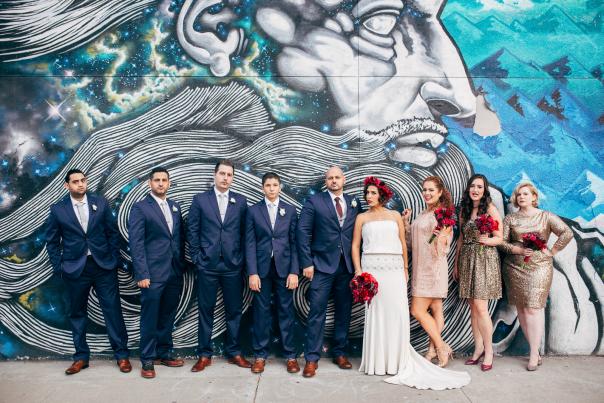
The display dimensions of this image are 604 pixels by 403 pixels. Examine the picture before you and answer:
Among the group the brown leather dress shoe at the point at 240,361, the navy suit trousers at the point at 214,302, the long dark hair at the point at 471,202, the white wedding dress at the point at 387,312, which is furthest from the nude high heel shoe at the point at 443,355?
the navy suit trousers at the point at 214,302

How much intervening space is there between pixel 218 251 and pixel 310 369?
148 cm

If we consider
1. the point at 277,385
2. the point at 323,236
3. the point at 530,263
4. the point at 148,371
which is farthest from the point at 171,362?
the point at 530,263

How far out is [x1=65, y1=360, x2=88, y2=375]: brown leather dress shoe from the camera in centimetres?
507

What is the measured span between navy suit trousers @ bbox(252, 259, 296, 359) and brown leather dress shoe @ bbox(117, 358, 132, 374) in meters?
1.29

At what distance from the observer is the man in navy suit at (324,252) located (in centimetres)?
504

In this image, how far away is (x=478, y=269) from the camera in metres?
5.18

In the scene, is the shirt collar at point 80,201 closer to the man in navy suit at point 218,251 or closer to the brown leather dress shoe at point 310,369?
the man in navy suit at point 218,251

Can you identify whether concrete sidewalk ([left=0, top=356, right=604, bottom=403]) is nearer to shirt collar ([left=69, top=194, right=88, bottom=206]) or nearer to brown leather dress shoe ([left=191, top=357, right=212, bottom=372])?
brown leather dress shoe ([left=191, top=357, right=212, bottom=372])

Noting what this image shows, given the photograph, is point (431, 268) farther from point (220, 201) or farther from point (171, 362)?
point (171, 362)

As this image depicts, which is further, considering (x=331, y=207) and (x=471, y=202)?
(x=471, y=202)

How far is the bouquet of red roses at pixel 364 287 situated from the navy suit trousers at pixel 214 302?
3.96 ft

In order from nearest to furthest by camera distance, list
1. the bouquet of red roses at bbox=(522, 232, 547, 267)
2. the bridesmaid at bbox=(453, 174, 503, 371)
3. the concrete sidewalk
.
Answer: the concrete sidewalk, the bouquet of red roses at bbox=(522, 232, 547, 267), the bridesmaid at bbox=(453, 174, 503, 371)

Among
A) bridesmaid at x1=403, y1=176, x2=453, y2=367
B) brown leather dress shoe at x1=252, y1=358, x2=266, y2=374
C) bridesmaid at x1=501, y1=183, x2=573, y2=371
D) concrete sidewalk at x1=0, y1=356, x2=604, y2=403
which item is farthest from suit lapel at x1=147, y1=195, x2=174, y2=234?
bridesmaid at x1=501, y1=183, x2=573, y2=371

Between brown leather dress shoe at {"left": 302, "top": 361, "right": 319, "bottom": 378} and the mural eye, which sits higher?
the mural eye
